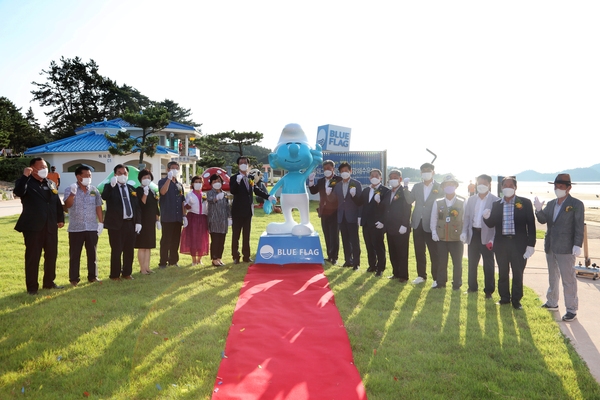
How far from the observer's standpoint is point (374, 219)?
7324 mm

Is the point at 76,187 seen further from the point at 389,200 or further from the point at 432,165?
the point at 432,165

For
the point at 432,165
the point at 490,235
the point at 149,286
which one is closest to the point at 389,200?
the point at 432,165

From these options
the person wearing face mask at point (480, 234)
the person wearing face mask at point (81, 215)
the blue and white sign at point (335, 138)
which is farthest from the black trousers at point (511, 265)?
the blue and white sign at point (335, 138)

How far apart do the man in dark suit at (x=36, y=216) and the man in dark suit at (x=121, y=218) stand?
2.42 feet

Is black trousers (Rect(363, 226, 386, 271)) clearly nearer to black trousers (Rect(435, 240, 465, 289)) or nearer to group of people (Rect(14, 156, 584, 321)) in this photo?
group of people (Rect(14, 156, 584, 321))

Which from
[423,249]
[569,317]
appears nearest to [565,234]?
[569,317]

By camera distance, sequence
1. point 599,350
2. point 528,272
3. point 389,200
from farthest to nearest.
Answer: point 528,272, point 389,200, point 599,350

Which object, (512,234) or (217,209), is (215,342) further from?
(512,234)

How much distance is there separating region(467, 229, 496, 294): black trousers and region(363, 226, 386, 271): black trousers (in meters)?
1.59

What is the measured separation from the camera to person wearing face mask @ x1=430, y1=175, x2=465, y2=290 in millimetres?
6152

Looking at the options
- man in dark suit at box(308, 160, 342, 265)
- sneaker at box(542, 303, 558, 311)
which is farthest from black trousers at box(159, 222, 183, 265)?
sneaker at box(542, 303, 558, 311)

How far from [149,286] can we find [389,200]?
4113 millimetres

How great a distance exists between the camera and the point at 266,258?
7344 millimetres

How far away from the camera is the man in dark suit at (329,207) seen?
7.91 metres
